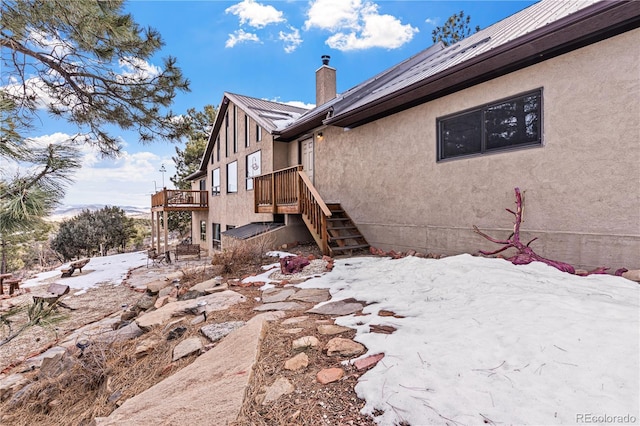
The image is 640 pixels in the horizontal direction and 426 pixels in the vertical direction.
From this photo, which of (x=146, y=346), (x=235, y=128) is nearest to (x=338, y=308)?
(x=146, y=346)

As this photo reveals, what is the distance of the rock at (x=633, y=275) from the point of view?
375 cm

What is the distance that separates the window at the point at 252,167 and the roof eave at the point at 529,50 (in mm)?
6565

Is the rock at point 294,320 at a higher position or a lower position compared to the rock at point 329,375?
lower

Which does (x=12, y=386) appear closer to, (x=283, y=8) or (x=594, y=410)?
(x=594, y=410)

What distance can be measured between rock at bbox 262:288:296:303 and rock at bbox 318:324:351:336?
1337 mm

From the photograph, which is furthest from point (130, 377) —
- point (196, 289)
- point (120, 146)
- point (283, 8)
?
point (283, 8)

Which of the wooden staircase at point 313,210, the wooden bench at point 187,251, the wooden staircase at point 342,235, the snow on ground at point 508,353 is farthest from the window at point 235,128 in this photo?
the snow on ground at point 508,353

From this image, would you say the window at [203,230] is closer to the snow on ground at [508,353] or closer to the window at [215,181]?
the window at [215,181]

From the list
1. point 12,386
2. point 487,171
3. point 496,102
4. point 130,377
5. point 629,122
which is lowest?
point 12,386

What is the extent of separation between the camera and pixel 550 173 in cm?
475

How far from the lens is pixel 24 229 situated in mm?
2438

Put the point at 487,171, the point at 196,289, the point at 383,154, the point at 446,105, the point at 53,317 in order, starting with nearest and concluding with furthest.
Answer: the point at 53,317, the point at 196,289, the point at 487,171, the point at 446,105, the point at 383,154

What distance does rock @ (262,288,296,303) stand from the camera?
13.9 feet

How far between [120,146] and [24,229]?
155 inches
